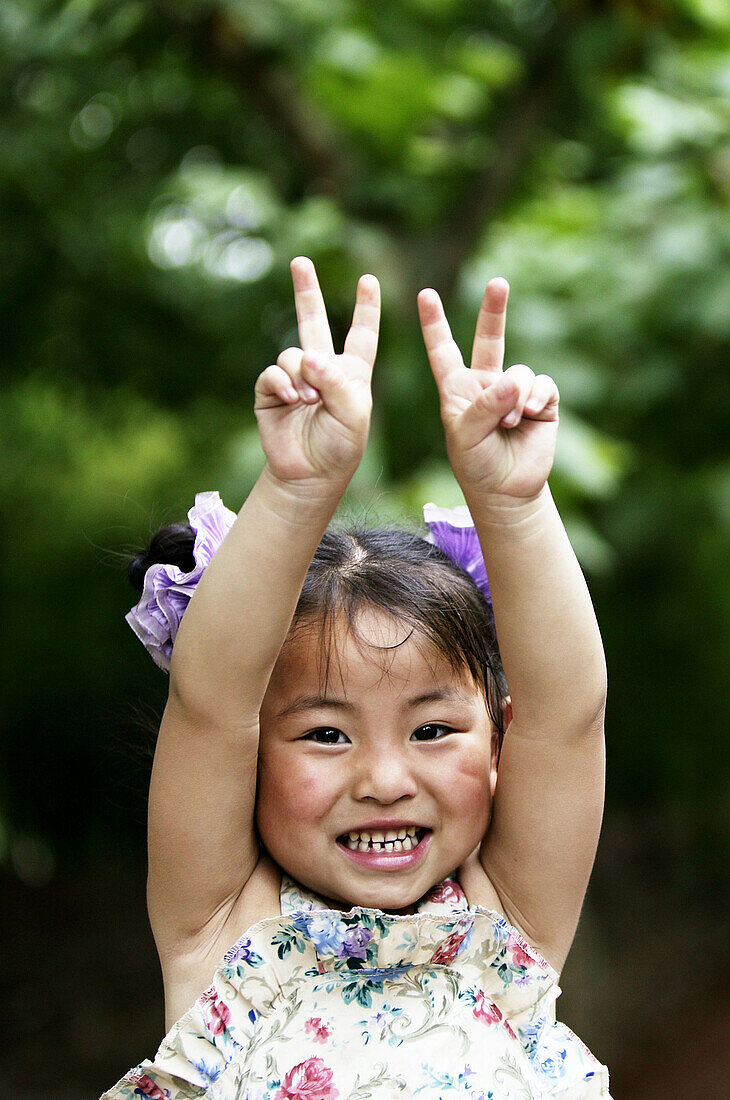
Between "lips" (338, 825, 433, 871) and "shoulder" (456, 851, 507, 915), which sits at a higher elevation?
"lips" (338, 825, 433, 871)

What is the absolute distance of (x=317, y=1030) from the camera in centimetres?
91

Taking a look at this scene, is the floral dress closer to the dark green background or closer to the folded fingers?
the folded fingers

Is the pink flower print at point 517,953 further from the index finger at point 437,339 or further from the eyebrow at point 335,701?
the index finger at point 437,339

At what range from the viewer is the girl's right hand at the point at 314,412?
822 millimetres

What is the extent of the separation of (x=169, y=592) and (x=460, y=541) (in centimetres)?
32

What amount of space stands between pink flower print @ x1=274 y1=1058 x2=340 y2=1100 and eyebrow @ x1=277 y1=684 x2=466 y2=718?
268 mm

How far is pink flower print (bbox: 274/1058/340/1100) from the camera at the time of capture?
879 millimetres

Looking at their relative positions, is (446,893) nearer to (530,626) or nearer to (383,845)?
(383,845)

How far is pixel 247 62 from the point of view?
2.68 m

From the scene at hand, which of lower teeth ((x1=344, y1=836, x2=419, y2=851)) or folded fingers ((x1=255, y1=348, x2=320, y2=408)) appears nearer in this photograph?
folded fingers ((x1=255, y1=348, x2=320, y2=408))

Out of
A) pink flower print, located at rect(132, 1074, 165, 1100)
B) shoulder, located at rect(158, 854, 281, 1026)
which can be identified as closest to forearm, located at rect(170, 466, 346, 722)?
shoulder, located at rect(158, 854, 281, 1026)

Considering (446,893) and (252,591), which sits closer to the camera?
(252,591)

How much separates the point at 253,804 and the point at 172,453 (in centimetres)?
253

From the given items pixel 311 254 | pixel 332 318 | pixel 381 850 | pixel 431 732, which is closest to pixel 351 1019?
pixel 381 850
